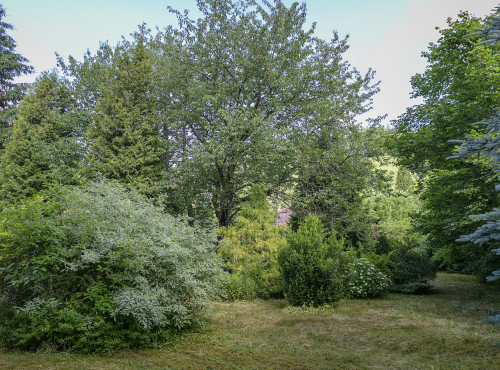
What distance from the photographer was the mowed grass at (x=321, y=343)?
13.5 ft

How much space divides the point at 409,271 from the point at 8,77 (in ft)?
77.1

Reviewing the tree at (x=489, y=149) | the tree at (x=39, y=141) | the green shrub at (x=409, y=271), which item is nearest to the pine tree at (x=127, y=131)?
the tree at (x=39, y=141)

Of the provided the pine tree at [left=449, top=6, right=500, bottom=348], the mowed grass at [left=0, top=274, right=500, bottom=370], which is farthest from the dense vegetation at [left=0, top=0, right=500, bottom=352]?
the pine tree at [left=449, top=6, right=500, bottom=348]

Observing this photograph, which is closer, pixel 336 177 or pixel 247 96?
pixel 247 96

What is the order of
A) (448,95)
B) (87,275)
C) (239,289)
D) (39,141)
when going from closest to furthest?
(87,275)
(239,289)
(448,95)
(39,141)

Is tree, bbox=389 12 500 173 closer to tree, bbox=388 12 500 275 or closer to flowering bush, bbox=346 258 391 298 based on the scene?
tree, bbox=388 12 500 275

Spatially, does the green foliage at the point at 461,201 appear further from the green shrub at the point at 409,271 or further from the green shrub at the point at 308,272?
the green shrub at the point at 308,272

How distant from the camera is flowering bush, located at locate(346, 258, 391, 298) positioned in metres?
9.84

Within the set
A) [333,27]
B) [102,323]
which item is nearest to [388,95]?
[333,27]

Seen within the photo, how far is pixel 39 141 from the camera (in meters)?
13.2

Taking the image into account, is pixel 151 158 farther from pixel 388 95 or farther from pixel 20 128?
pixel 388 95

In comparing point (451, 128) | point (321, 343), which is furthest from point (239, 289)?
point (451, 128)

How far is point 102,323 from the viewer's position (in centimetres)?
438

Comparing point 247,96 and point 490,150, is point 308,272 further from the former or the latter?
point 247,96
